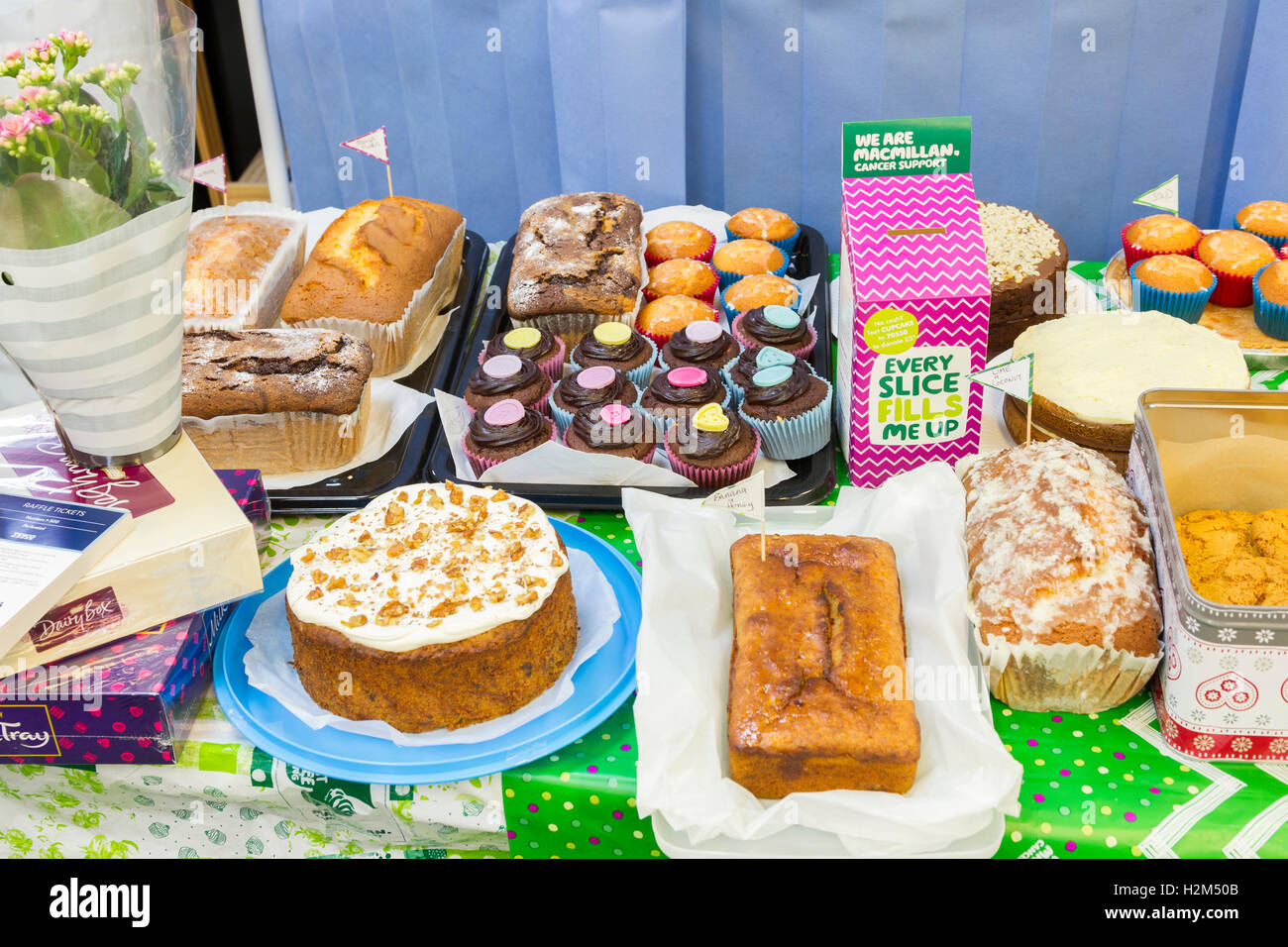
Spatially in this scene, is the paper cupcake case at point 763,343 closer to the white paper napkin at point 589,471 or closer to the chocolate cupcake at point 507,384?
the white paper napkin at point 589,471

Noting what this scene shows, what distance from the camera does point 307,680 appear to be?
177 centimetres

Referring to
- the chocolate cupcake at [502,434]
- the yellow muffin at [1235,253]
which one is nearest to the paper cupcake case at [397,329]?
the chocolate cupcake at [502,434]

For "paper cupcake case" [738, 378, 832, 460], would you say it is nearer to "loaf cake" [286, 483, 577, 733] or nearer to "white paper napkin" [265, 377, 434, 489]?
"loaf cake" [286, 483, 577, 733]

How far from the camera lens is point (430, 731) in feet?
5.61

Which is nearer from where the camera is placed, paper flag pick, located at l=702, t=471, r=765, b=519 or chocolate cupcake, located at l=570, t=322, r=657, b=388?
paper flag pick, located at l=702, t=471, r=765, b=519

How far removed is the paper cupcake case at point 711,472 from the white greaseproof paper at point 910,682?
20 cm

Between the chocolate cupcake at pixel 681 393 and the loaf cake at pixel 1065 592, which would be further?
the chocolate cupcake at pixel 681 393

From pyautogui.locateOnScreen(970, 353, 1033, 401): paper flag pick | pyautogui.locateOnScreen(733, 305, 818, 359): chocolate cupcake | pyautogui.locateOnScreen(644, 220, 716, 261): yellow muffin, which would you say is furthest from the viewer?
pyautogui.locateOnScreen(644, 220, 716, 261): yellow muffin

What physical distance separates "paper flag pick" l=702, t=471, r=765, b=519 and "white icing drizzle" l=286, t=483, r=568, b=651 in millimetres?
282

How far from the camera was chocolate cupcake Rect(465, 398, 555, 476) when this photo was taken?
2.27m

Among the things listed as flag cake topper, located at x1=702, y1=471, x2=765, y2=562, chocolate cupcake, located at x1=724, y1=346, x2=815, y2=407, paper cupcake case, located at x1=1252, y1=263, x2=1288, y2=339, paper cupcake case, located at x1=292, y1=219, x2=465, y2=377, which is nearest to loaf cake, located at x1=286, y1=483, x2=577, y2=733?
flag cake topper, located at x1=702, y1=471, x2=765, y2=562

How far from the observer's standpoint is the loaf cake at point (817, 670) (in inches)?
59.9
